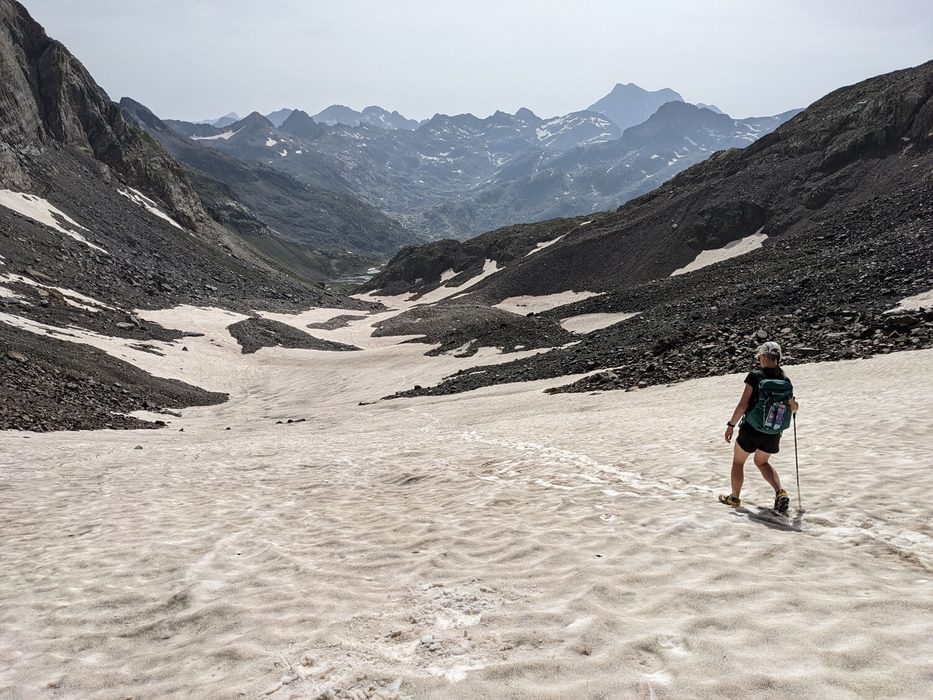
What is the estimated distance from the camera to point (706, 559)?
6.43 meters

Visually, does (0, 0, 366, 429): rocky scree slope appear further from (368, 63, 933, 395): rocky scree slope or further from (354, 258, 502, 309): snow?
A: (368, 63, 933, 395): rocky scree slope

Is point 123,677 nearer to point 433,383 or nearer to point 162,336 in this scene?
point 433,383

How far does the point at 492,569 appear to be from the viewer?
664 centimetres

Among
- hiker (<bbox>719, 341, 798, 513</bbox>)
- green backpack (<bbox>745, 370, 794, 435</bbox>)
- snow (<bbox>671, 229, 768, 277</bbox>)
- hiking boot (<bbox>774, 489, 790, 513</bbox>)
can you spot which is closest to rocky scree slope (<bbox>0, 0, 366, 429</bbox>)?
hiker (<bbox>719, 341, 798, 513</bbox>)

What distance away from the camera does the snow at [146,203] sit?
8988cm

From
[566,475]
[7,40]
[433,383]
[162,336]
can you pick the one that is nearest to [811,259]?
[433,383]

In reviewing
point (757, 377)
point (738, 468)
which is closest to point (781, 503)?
point (738, 468)

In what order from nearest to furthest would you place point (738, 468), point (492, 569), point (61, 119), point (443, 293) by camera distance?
1. point (492, 569)
2. point (738, 468)
3. point (61, 119)
4. point (443, 293)

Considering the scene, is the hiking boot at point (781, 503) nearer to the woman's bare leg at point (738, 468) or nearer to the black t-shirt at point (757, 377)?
the woman's bare leg at point (738, 468)

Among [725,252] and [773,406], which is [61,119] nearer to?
[725,252]

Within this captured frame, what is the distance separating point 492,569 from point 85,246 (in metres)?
70.2

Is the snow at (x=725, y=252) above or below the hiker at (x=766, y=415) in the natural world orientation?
above

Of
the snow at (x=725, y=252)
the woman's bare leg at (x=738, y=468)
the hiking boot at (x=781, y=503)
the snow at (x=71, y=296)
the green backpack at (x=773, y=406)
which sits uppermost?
the snow at (x=725, y=252)

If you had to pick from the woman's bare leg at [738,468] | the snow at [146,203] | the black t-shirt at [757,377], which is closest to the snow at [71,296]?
the woman's bare leg at [738,468]
